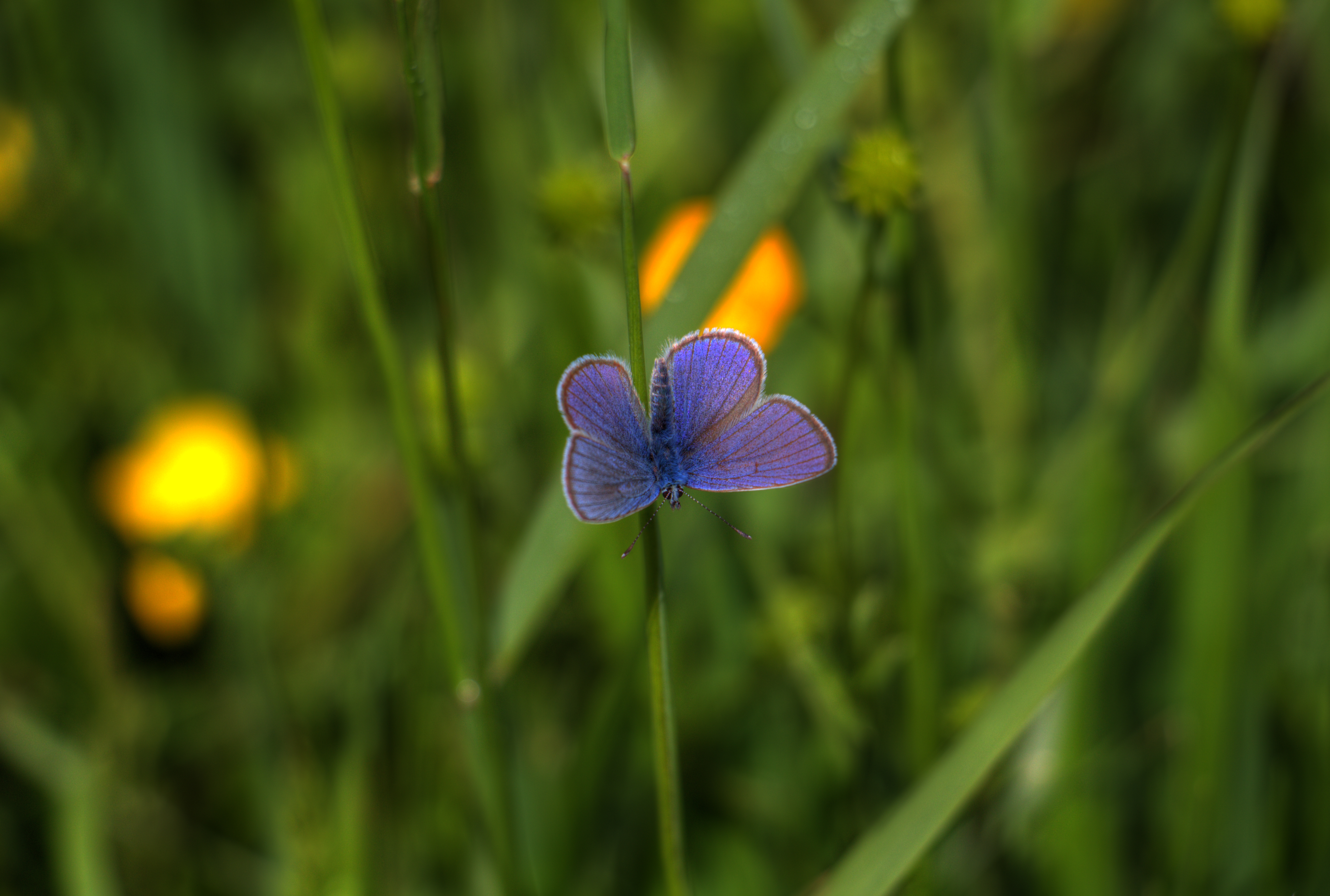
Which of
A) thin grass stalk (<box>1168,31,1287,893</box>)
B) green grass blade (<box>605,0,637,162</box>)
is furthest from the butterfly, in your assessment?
thin grass stalk (<box>1168,31,1287,893</box>)

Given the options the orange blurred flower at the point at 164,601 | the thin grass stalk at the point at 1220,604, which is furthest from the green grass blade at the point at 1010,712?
the orange blurred flower at the point at 164,601

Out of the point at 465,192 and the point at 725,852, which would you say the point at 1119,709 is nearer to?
the point at 725,852

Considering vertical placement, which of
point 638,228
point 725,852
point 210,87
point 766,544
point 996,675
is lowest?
point 725,852

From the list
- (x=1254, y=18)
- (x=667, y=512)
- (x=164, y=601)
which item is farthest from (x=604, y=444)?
(x=164, y=601)

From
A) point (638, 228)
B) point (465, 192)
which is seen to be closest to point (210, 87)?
point (465, 192)

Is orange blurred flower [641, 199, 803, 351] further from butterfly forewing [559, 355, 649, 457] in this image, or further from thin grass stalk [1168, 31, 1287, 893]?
thin grass stalk [1168, 31, 1287, 893]

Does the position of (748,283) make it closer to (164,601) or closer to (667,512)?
(667,512)
